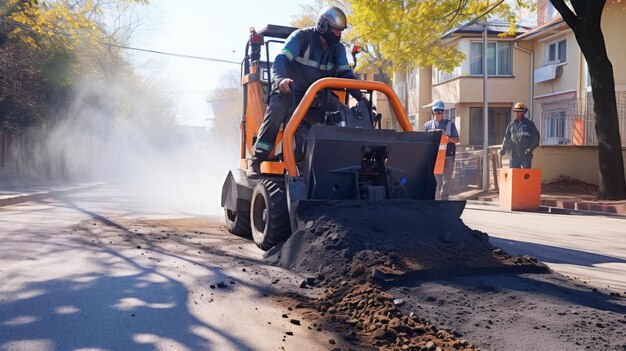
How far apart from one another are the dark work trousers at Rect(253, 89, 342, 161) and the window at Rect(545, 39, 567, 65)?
77.3 ft

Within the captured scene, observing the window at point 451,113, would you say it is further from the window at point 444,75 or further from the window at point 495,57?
the window at point 495,57

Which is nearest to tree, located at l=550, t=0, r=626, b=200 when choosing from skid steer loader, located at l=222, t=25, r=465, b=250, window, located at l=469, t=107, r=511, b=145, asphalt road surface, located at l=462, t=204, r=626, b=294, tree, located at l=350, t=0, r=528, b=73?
asphalt road surface, located at l=462, t=204, r=626, b=294

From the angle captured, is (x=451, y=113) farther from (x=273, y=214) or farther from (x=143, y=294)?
(x=143, y=294)

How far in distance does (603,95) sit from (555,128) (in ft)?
29.8

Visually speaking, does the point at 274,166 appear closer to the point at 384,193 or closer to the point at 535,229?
the point at 384,193

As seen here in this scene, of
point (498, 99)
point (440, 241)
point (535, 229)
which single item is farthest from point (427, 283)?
point (498, 99)

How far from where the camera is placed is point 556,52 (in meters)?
29.5

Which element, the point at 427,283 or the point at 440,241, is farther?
the point at 440,241

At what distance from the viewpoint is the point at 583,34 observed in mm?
15719

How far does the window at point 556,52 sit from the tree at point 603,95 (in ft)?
44.8

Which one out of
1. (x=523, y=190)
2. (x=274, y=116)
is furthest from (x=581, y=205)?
(x=274, y=116)

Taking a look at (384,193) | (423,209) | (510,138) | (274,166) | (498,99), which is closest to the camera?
(423,209)

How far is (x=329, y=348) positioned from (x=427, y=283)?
1457 millimetres

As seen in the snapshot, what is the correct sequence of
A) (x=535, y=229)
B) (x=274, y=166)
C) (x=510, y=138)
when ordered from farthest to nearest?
1. (x=510, y=138)
2. (x=535, y=229)
3. (x=274, y=166)
